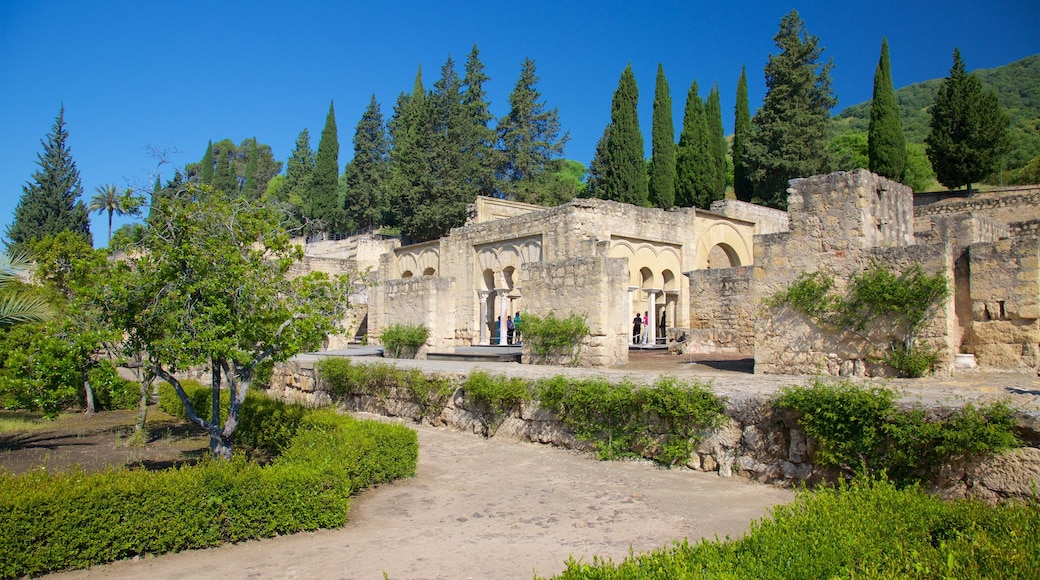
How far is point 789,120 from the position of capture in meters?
37.2

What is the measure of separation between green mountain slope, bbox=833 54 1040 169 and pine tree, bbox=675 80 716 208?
1014 inches

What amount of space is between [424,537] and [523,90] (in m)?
42.8

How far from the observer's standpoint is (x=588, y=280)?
13312mm

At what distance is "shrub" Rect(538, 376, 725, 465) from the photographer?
24.4 feet

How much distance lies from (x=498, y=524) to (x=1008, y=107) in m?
84.8

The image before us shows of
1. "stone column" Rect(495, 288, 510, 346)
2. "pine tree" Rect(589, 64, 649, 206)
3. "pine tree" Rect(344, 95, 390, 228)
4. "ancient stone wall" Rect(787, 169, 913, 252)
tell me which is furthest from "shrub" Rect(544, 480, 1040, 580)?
"pine tree" Rect(344, 95, 390, 228)

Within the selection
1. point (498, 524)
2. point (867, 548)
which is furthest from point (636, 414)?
point (867, 548)

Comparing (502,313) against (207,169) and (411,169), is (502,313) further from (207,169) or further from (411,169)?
(207,169)

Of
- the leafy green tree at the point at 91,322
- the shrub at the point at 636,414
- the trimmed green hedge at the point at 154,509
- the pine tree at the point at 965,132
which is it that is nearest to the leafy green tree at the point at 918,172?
the pine tree at the point at 965,132

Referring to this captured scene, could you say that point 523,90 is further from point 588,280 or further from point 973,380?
point 973,380

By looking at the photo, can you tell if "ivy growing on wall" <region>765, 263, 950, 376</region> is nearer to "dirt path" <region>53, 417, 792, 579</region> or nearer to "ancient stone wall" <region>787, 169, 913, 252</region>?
"ancient stone wall" <region>787, 169, 913, 252</region>

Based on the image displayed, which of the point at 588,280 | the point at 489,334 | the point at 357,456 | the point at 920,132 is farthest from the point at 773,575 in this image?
the point at 920,132

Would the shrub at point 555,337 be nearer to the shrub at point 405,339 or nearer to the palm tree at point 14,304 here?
the shrub at point 405,339

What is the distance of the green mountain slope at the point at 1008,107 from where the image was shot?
169ft
